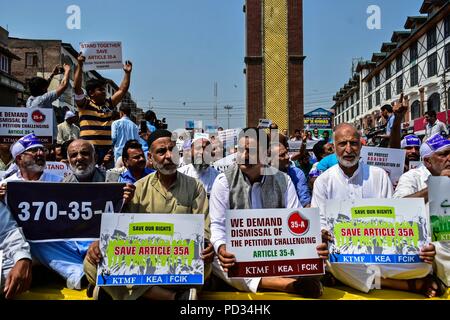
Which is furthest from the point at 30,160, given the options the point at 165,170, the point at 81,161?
the point at 165,170

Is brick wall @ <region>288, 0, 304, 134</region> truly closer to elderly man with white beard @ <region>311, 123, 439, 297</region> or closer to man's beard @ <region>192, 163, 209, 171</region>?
man's beard @ <region>192, 163, 209, 171</region>

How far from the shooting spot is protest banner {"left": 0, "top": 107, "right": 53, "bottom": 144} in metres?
6.49

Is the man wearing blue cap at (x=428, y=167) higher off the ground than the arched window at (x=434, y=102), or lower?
lower

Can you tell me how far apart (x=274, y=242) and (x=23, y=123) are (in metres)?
4.90

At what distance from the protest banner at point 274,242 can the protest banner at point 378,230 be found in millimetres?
214

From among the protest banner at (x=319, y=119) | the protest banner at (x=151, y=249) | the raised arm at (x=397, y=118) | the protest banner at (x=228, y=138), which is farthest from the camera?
the protest banner at (x=319, y=119)

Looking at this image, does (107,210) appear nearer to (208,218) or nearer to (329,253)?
(208,218)

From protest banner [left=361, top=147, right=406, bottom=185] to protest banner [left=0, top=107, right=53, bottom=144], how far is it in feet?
15.7

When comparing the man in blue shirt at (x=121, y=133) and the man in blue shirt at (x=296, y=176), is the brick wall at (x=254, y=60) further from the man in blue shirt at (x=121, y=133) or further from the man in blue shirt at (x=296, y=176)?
the man in blue shirt at (x=296, y=176)

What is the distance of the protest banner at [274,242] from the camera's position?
330 centimetres

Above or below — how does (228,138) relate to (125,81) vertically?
below

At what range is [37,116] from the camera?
6621 mm

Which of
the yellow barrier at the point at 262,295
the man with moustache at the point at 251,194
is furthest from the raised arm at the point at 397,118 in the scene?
the yellow barrier at the point at 262,295

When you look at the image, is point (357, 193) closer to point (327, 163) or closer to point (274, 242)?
point (274, 242)
